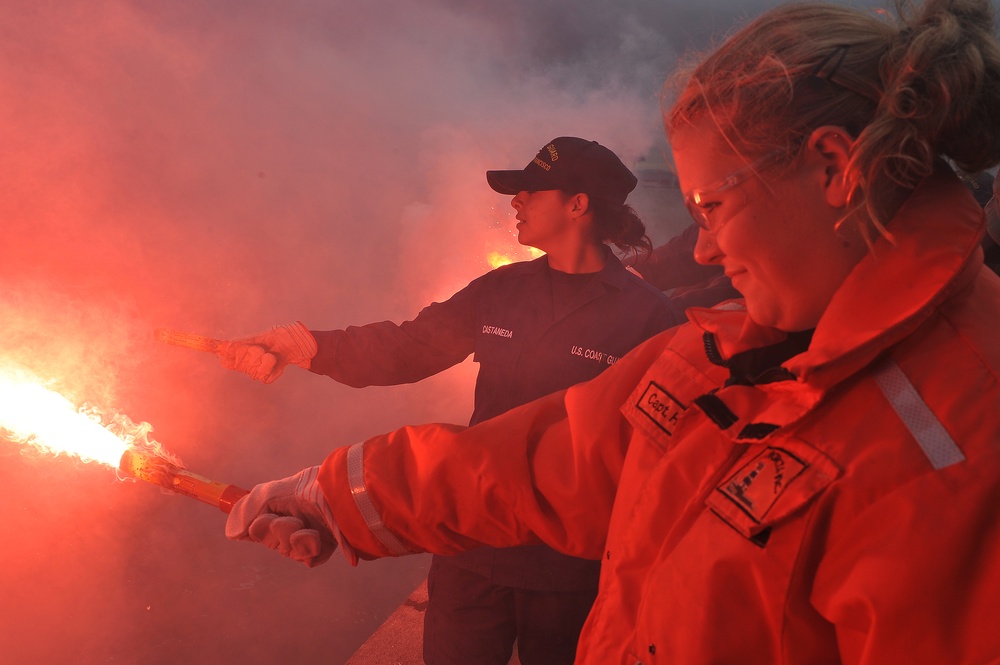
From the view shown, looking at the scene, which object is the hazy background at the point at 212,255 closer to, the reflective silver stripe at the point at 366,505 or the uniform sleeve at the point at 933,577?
the reflective silver stripe at the point at 366,505

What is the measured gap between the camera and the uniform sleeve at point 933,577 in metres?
0.77

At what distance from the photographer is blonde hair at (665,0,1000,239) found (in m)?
0.95

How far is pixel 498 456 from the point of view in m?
1.47

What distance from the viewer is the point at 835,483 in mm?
874

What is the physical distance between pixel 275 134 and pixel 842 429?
4.09 metres

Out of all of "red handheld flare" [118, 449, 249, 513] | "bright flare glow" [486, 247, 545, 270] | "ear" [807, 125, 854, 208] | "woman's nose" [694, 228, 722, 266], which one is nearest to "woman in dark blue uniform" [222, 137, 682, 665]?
"red handheld flare" [118, 449, 249, 513]

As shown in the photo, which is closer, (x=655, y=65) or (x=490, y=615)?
(x=490, y=615)

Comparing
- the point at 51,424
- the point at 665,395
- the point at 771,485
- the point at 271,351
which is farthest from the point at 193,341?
the point at 771,485

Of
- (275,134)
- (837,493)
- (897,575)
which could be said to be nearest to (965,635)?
(897,575)

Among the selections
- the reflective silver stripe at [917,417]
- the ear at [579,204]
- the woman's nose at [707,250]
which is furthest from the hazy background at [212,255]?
the reflective silver stripe at [917,417]

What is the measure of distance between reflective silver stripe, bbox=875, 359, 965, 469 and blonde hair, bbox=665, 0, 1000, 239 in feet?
0.66

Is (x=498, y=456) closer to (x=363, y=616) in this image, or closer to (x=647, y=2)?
(x=363, y=616)

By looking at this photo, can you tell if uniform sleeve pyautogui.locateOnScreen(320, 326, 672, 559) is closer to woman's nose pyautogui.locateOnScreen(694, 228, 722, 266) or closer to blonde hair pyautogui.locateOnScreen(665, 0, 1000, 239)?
woman's nose pyautogui.locateOnScreen(694, 228, 722, 266)

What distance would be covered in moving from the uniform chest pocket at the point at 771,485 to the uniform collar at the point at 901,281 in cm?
10
